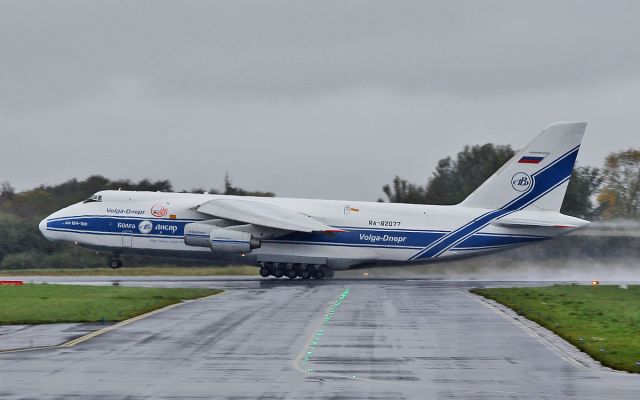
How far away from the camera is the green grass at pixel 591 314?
20.3m

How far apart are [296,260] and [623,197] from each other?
101 ft

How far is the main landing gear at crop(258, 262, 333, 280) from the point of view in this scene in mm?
47531

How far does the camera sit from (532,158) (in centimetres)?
4653

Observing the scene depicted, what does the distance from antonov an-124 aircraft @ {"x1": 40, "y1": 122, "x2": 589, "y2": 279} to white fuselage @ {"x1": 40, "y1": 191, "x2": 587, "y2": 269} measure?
0.05 metres

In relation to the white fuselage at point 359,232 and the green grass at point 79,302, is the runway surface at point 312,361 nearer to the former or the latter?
the green grass at point 79,302

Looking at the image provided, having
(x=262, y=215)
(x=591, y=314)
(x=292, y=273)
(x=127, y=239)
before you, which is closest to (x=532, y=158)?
(x=292, y=273)

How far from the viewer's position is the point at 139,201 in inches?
1918

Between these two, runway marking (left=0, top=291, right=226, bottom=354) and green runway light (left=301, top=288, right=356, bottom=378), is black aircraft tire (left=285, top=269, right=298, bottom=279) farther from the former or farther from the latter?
runway marking (left=0, top=291, right=226, bottom=354)

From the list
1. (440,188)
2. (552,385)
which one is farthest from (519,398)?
(440,188)

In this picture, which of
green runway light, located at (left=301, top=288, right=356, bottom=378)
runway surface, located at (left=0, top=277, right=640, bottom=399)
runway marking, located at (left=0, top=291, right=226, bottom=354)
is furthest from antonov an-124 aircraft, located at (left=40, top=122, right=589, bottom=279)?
runway surface, located at (left=0, top=277, right=640, bottom=399)

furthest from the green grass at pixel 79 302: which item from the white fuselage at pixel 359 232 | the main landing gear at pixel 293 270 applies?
the main landing gear at pixel 293 270

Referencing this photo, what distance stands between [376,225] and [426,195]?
20161mm

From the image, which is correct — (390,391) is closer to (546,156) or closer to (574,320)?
(574,320)

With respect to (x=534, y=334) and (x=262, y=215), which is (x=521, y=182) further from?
(x=534, y=334)
